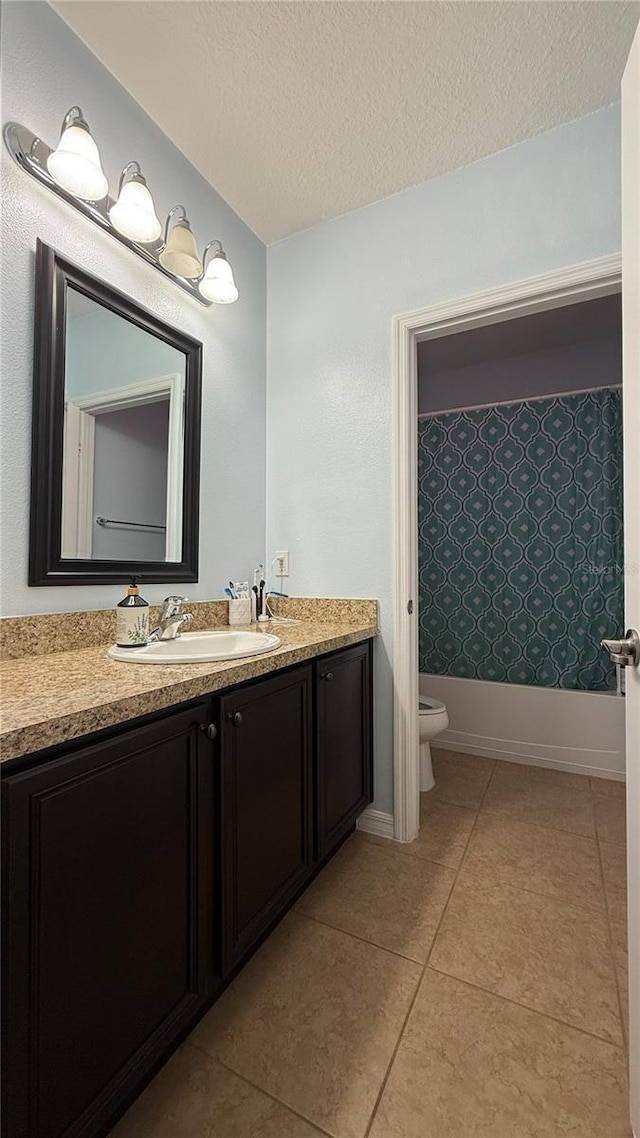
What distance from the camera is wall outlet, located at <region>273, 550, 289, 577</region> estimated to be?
6.59 feet

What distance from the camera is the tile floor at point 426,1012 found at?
2.85ft

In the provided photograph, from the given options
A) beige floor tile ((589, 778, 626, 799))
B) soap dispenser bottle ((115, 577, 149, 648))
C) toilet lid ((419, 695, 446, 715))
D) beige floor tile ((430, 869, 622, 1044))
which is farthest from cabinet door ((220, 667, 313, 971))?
beige floor tile ((589, 778, 626, 799))

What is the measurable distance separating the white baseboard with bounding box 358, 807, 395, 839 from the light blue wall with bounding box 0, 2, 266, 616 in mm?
1087

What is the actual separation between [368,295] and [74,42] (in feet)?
3.67

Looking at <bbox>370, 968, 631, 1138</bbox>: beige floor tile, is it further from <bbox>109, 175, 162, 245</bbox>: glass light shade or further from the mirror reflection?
<bbox>109, 175, 162, 245</bbox>: glass light shade

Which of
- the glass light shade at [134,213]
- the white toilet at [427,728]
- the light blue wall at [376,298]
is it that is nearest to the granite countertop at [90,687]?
the light blue wall at [376,298]

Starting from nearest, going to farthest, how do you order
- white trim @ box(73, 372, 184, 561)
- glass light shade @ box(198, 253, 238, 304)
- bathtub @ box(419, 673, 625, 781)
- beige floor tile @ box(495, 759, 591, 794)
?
white trim @ box(73, 372, 184, 561)
glass light shade @ box(198, 253, 238, 304)
beige floor tile @ box(495, 759, 591, 794)
bathtub @ box(419, 673, 625, 781)

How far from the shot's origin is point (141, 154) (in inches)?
58.3

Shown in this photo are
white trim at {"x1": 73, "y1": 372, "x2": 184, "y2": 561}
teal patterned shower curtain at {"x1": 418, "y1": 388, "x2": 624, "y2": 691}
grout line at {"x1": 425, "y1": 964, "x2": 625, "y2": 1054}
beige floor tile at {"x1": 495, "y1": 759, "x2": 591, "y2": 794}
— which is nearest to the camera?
grout line at {"x1": 425, "y1": 964, "x2": 625, "y2": 1054}

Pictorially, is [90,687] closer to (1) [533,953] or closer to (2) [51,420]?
(2) [51,420]

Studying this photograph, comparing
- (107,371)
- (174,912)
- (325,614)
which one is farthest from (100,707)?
(325,614)

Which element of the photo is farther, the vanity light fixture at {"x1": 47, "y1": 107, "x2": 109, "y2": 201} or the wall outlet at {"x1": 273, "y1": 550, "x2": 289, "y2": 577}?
the wall outlet at {"x1": 273, "y1": 550, "x2": 289, "y2": 577}

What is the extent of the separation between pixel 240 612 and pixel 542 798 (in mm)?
1628

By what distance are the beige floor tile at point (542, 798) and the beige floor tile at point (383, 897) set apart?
57cm
